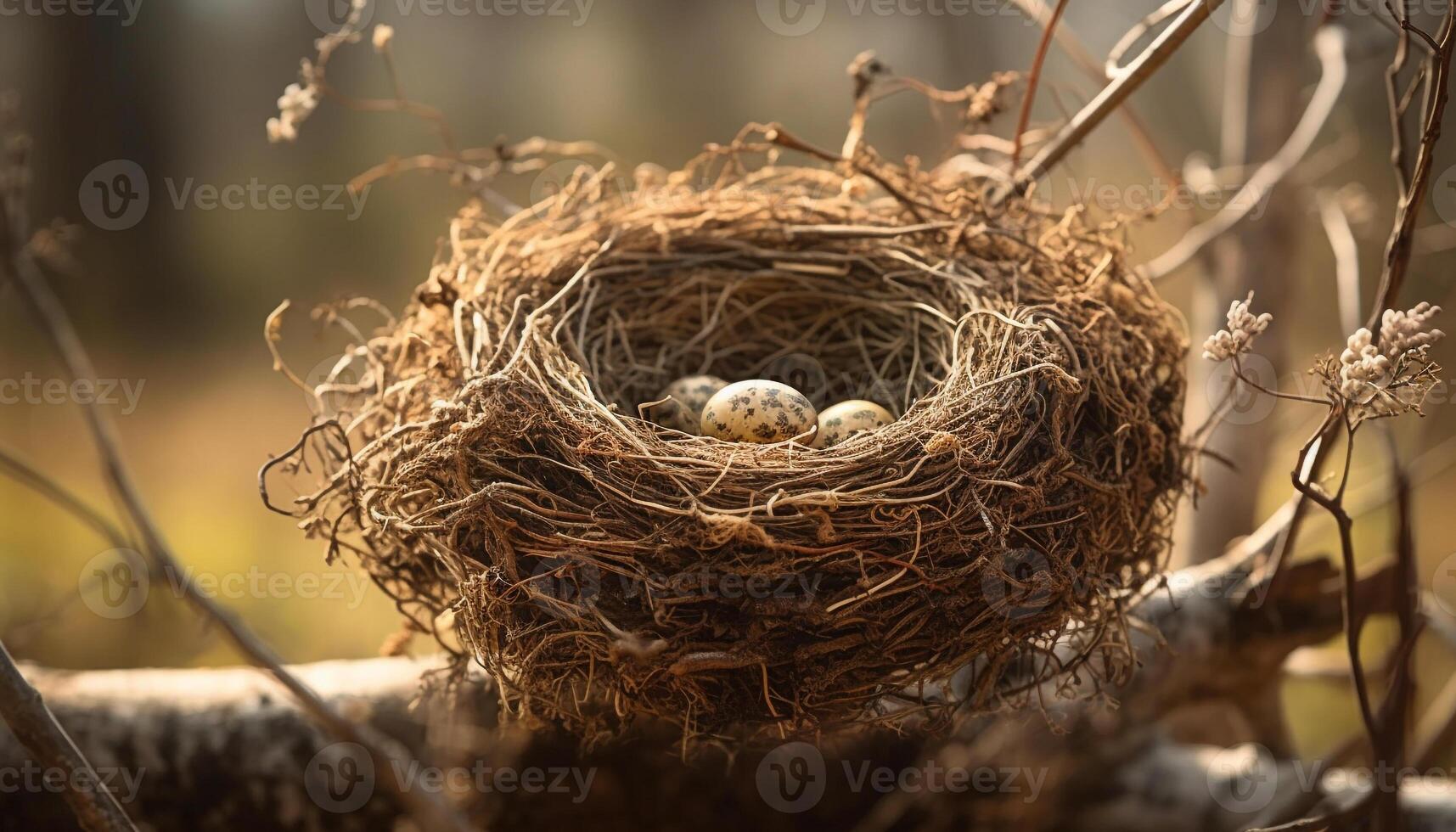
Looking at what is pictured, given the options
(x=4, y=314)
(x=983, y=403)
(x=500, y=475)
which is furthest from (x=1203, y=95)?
(x=4, y=314)

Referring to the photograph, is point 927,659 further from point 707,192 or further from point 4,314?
point 4,314

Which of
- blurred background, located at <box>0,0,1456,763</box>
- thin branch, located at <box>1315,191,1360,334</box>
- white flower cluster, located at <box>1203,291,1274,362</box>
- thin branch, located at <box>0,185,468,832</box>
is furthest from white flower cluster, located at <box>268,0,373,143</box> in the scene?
blurred background, located at <box>0,0,1456,763</box>

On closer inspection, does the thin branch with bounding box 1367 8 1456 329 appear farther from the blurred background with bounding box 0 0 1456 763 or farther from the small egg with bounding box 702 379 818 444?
the blurred background with bounding box 0 0 1456 763

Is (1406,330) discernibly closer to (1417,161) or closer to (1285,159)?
(1417,161)

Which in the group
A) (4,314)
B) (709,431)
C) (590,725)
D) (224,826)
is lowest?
(224,826)

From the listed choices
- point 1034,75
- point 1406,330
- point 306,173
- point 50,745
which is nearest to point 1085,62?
point 1034,75

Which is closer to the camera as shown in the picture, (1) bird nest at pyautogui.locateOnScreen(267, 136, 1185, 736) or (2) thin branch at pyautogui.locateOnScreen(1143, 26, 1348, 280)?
(1) bird nest at pyautogui.locateOnScreen(267, 136, 1185, 736)
